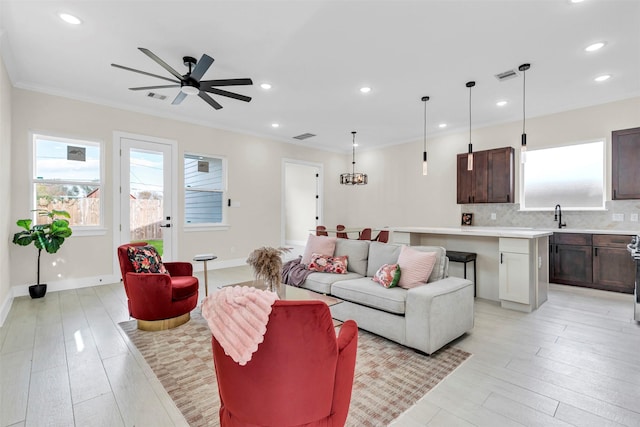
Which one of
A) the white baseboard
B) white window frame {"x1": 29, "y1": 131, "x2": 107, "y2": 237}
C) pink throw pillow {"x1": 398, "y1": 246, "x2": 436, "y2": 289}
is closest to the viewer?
pink throw pillow {"x1": 398, "y1": 246, "x2": 436, "y2": 289}

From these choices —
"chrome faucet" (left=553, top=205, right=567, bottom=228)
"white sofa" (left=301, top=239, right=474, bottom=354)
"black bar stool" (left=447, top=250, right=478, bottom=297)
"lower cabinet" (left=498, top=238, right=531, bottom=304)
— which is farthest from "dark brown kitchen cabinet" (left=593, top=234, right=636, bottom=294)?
"white sofa" (left=301, top=239, right=474, bottom=354)

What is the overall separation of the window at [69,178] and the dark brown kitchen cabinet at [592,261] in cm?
736

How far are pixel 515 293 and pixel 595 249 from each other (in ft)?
6.25

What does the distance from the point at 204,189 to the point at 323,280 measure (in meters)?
3.75

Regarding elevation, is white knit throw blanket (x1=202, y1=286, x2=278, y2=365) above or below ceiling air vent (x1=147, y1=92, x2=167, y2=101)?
below

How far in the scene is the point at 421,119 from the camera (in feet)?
18.9

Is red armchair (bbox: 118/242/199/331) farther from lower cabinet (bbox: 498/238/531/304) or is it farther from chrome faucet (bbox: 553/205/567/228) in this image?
chrome faucet (bbox: 553/205/567/228)

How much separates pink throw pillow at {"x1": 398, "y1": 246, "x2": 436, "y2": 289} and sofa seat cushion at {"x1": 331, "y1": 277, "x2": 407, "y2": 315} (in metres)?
0.11

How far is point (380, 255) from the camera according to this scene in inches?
135

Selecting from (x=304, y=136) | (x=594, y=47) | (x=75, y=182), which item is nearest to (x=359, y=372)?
(x=594, y=47)

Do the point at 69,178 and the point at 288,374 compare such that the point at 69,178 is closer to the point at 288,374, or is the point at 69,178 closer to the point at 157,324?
the point at 157,324

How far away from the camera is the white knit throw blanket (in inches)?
42.2

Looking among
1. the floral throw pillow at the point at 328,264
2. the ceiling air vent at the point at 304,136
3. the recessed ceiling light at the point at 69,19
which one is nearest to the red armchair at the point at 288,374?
the floral throw pillow at the point at 328,264

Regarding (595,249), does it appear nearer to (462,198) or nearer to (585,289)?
(585,289)
